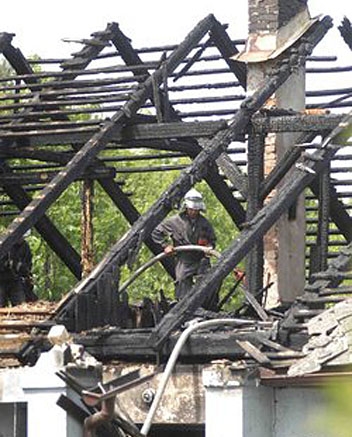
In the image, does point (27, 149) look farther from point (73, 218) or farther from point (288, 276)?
point (73, 218)

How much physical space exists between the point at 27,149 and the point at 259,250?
155 inches

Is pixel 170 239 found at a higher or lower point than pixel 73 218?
lower

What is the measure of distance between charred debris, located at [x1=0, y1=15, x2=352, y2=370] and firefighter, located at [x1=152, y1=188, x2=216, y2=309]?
504mm

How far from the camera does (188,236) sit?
17062 millimetres

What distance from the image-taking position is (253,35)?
20062mm

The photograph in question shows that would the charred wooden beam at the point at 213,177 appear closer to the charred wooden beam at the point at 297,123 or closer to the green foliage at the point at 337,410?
the charred wooden beam at the point at 297,123

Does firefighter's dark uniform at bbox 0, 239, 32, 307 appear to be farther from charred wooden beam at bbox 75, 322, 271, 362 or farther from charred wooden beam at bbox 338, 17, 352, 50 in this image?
charred wooden beam at bbox 338, 17, 352, 50

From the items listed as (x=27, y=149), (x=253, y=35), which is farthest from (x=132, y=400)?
(x=253, y=35)

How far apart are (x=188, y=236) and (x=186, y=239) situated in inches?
2.5

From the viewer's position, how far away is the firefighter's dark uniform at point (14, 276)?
18.5 m

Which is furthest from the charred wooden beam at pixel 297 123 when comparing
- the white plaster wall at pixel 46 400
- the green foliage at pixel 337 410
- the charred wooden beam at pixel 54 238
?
the green foliage at pixel 337 410

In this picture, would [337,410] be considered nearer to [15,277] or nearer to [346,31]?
[15,277]

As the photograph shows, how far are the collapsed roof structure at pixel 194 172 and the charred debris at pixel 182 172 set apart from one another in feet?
0.06

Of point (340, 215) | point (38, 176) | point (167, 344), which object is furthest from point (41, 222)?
point (167, 344)
